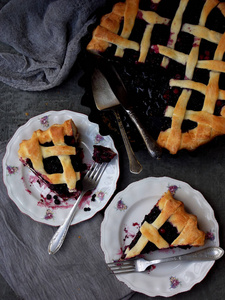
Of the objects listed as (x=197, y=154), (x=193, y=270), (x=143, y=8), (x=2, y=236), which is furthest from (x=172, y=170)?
(x=2, y=236)

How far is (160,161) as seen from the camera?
1999 millimetres

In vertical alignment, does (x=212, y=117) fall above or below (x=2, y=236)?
above

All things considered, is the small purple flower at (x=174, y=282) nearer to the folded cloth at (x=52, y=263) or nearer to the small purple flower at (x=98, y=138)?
the folded cloth at (x=52, y=263)

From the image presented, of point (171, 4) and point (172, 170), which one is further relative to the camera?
point (172, 170)

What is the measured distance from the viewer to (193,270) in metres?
1.87

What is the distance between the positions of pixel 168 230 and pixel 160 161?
→ 0.40m

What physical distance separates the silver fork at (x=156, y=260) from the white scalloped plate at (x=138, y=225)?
4cm

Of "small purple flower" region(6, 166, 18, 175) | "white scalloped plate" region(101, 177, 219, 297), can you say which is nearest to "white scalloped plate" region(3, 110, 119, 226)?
"small purple flower" region(6, 166, 18, 175)

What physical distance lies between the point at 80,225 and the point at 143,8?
123 centimetres

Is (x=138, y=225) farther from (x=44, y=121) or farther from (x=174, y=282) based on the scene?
(x=44, y=121)

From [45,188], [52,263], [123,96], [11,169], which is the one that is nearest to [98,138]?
[123,96]

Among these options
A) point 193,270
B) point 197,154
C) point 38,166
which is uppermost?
point 38,166

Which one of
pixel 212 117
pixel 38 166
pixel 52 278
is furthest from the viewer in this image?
pixel 52 278

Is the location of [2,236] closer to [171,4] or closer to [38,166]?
[38,166]
